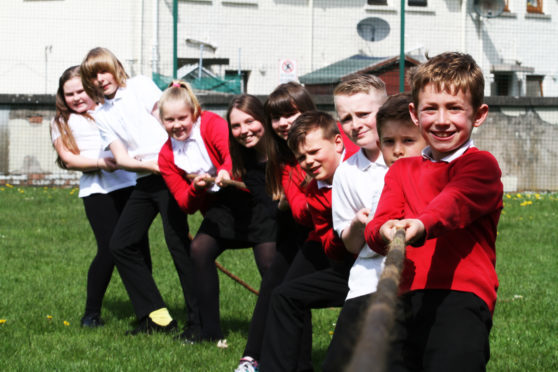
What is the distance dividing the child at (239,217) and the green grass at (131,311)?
0.35 meters

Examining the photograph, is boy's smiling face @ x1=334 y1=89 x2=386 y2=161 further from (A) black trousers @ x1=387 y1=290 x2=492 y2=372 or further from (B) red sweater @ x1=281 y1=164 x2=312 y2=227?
(A) black trousers @ x1=387 y1=290 x2=492 y2=372

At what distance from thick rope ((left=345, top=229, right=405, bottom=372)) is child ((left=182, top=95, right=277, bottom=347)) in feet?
9.10

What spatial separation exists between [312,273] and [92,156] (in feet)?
8.09

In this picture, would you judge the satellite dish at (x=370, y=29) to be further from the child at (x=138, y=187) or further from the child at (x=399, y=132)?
the child at (x=399, y=132)

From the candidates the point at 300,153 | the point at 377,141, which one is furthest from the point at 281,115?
the point at 377,141

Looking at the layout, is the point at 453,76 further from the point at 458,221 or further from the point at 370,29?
the point at 370,29

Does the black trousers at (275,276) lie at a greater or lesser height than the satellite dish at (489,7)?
lesser

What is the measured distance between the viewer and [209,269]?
15.4 feet

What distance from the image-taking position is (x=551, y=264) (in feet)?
23.0

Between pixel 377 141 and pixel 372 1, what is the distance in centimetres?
1692

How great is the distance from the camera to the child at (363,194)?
9.29 ft

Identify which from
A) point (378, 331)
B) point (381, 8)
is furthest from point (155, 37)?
point (378, 331)

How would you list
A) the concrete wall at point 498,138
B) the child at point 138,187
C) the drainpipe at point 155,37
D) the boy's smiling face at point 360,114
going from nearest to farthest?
1. the boy's smiling face at point 360,114
2. the child at point 138,187
3. the concrete wall at point 498,138
4. the drainpipe at point 155,37

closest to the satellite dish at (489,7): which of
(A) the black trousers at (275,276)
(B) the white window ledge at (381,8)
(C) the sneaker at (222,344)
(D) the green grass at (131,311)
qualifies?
(B) the white window ledge at (381,8)
